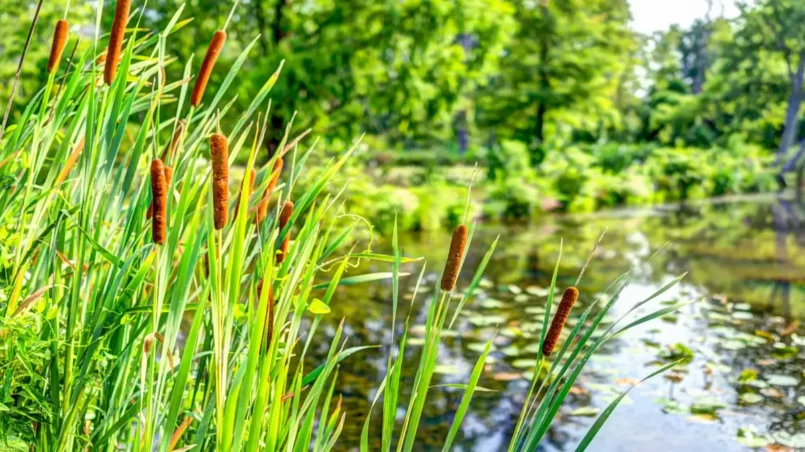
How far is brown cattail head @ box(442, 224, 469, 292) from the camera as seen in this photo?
1.01 m

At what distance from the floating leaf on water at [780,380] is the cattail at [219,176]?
13.9 ft

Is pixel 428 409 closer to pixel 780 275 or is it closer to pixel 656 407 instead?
→ pixel 656 407

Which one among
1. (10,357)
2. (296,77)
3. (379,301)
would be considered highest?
(296,77)

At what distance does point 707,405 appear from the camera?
4055 mm

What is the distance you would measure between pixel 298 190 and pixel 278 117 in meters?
0.96

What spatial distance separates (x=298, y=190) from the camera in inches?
386

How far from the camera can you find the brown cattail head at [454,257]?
3.32ft

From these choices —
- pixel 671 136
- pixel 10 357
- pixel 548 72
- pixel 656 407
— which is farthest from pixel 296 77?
pixel 671 136

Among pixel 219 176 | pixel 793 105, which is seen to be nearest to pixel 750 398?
pixel 219 176

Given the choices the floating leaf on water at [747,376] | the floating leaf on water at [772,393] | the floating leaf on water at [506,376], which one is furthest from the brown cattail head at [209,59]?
the floating leaf on water at [747,376]

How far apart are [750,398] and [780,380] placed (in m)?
0.40

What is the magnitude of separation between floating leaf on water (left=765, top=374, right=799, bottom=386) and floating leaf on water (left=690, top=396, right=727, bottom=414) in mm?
498

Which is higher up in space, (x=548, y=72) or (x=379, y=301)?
(x=548, y=72)

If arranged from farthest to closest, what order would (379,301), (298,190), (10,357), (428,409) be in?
(298,190), (379,301), (428,409), (10,357)
